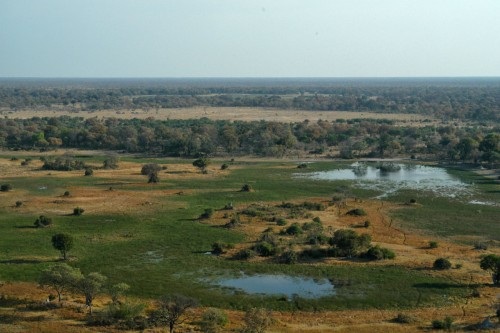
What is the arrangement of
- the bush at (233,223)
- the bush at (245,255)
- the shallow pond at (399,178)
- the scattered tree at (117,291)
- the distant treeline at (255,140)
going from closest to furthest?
the scattered tree at (117,291), the bush at (245,255), the bush at (233,223), the shallow pond at (399,178), the distant treeline at (255,140)

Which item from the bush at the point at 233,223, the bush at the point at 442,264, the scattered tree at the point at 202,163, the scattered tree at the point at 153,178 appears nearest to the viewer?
the bush at the point at 442,264

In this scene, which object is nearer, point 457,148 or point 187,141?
point 457,148

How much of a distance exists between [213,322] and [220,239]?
21.0m

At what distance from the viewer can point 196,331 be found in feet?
102

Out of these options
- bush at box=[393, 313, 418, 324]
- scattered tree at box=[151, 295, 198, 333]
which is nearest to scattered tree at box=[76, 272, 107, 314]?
scattered tree at box=[151, 295, 198, 333]

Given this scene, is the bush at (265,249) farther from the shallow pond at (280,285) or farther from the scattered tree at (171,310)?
the scattered tree at (171,310)

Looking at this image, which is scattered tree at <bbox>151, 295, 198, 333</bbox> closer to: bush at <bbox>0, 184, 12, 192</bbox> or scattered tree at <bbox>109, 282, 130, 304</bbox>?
scattered tree at <bbox>109, 282, 130, 304</bbox>

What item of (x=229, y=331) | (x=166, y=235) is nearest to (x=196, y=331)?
(x=229, y=331)

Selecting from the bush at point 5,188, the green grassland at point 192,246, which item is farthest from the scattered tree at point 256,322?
the bush at point 5,188

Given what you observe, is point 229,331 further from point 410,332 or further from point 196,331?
point 410,332

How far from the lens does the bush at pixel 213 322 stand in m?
29.9

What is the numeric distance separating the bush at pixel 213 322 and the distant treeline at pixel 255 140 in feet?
260

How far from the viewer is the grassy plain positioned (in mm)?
36750

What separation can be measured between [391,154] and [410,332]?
8173cm
